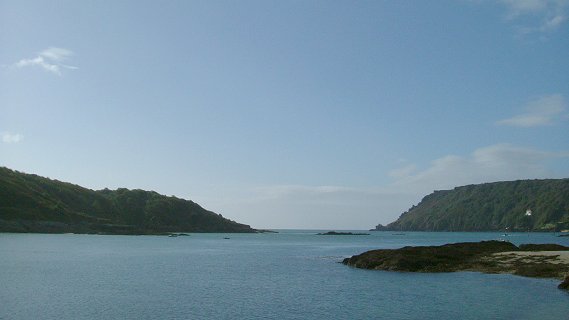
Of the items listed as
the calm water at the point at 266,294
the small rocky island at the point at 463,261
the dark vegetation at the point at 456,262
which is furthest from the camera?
the small rocky island at the point at 463,261

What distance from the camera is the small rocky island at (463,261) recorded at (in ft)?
228

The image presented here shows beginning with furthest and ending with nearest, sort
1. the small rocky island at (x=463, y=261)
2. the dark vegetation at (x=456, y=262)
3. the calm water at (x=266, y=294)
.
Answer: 1. the small rocky island at (x=463, y=261)
2. the dark vegetation at (x=456, y=262)
3. the calm water at (x=266, y=294)

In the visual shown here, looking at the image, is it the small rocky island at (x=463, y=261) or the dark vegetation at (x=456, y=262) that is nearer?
the dark vegetation at (x=456, y=262)

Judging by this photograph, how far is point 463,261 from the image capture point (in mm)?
83438

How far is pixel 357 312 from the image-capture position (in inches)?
1732

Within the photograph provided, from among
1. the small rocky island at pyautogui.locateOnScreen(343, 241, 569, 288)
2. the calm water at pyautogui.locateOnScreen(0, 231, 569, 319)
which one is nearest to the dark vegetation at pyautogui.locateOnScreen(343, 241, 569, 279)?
the small rocky island at pyautogui.locateOnScreen(343, 241, 569, 288)

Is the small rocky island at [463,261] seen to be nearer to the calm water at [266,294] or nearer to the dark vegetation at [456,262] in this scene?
the dark vegetation at [456,262]

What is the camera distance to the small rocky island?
228 ft

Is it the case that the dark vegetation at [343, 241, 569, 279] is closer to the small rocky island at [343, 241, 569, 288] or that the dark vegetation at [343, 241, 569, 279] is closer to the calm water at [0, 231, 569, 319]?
the small rocky island at [343, 241, 569, 288]

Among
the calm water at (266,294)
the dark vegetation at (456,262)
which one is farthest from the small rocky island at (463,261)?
the calm water at (266,294)

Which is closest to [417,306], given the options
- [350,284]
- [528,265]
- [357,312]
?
[357,312]

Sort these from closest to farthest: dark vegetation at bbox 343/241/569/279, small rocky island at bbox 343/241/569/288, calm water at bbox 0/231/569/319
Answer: calm water at bbox 0/231/569/319 < dark vegetation at bbox 343/241/569/279 < small rocky island at bbox 343/241/569/288

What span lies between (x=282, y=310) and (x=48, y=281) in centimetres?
3558

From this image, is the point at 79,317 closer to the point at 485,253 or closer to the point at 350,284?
the point at 350,284
